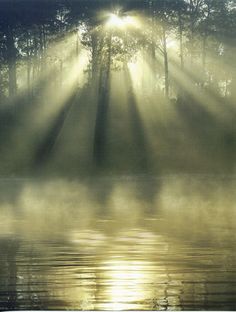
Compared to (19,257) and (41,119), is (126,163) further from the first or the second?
(19,257)

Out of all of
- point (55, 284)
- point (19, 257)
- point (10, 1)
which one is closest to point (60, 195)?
point (19, 257)

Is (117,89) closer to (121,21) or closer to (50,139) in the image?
(121,21)

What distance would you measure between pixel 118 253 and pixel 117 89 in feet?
130

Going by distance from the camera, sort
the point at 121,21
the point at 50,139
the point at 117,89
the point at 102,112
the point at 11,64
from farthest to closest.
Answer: the point at 11,64
the point at 121,21
the point at 117,89
the point at 102,112
the point at 50,139

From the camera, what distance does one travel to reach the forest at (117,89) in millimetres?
41438

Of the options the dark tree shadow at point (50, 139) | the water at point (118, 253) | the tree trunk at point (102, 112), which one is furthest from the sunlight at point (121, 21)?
the water at point (118, 253)

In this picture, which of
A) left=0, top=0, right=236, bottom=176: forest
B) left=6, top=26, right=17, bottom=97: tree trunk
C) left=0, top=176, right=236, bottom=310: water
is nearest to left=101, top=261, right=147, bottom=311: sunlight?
left=0, top=176, right=236, bottom=310: water

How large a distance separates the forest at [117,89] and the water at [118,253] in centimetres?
1661

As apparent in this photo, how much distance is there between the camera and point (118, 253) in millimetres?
11922

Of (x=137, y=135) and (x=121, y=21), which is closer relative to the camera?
(x=137, y=135)

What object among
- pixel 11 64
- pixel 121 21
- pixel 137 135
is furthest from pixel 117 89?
pixel 11 64

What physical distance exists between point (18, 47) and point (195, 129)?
20383 mm

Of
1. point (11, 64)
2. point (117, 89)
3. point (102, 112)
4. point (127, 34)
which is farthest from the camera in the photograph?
point (11, 64)

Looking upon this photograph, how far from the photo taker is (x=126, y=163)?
134ft
